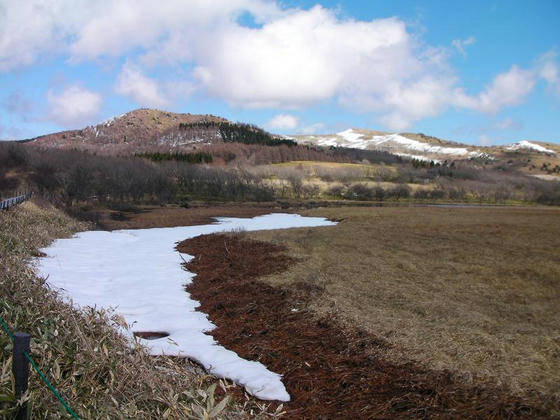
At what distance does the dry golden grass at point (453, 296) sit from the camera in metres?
7.74

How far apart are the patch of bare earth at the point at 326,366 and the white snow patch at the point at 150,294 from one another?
1.21ft

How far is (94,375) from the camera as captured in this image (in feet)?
18.2

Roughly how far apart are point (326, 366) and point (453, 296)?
6067mm

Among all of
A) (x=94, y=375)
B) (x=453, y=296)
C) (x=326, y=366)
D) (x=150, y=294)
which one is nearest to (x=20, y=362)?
(x=94, y=375)

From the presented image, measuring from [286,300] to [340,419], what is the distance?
5.93 metres

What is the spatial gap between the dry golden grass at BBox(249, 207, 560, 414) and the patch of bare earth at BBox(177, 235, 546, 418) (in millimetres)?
468

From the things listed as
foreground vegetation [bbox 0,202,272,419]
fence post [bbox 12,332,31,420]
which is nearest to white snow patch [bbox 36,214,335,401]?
foreground vegetation [bbox 0,202,272,419]

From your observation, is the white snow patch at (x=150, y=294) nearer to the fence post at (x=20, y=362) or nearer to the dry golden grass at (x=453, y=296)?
the fence post at (x=20, y=362)

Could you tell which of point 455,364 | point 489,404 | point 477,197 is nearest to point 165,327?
point 455,364

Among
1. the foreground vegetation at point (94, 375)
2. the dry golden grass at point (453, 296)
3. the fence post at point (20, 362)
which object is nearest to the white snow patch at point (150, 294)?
the foreground vegetation at point (94, 375)

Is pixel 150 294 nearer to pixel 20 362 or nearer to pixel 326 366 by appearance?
pixel 326 366

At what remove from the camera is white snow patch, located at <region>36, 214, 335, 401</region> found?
7.98m

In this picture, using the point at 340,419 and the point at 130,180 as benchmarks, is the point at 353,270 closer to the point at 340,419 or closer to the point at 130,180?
the point at 340,419

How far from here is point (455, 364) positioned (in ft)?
24.8
